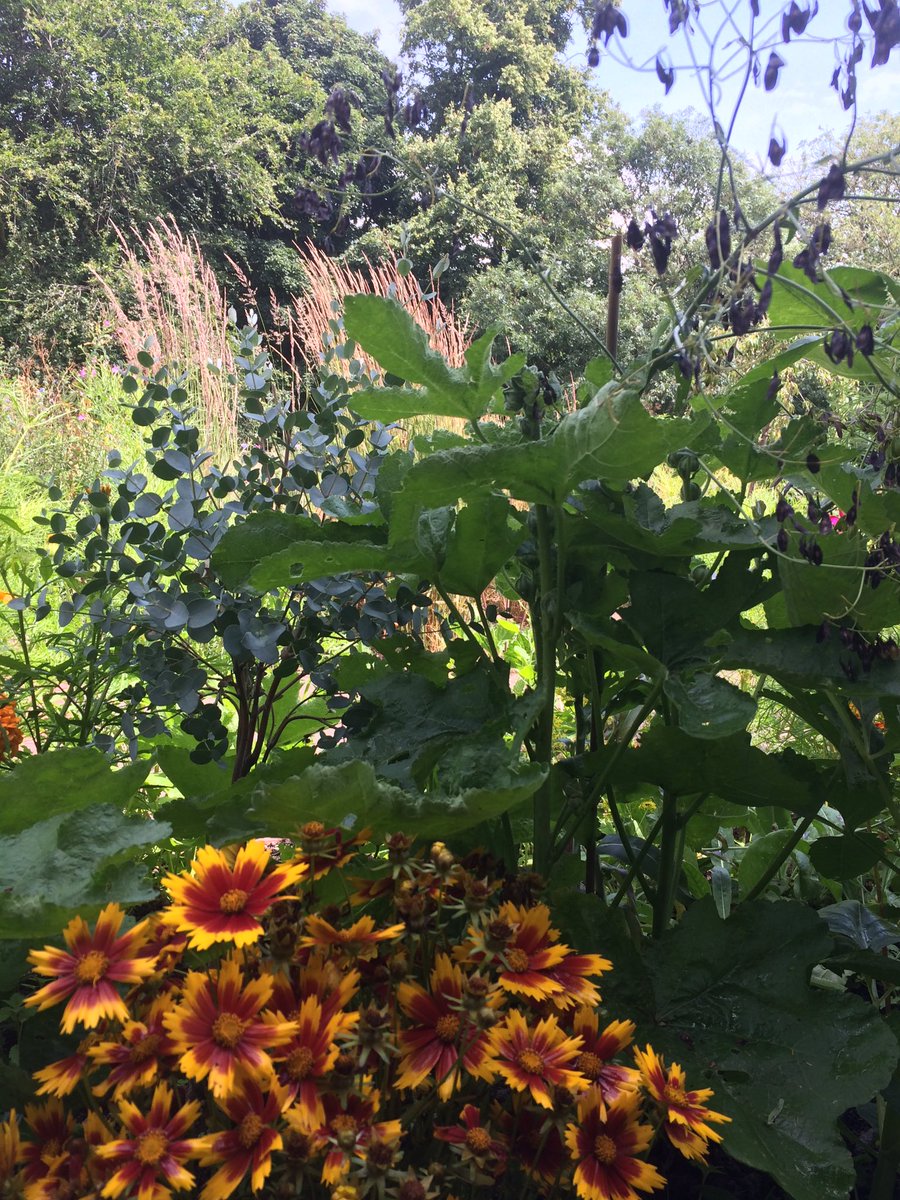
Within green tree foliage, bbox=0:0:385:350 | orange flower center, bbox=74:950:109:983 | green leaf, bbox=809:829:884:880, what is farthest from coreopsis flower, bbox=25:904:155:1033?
green tree foliage, bbox=0:0:385:350

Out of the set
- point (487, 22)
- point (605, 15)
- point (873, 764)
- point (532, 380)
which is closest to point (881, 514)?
point (873, 764)

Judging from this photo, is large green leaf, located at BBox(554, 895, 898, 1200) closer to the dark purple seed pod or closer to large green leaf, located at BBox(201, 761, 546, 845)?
large green leaf, located at BBox(201, 761, 546, 845)

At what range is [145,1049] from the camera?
17.6 inches

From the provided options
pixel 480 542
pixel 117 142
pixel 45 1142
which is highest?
pixel 117 142

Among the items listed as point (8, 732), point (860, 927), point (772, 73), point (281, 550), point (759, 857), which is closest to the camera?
point (772, 73)

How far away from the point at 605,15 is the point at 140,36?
16.7m

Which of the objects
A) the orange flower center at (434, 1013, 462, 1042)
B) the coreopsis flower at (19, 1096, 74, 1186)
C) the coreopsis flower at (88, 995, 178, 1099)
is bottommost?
the coreopsis flower at (19, 1096, 74, 1186)

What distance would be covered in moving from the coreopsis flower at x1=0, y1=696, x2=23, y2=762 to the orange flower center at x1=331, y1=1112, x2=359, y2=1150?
2.67 feet

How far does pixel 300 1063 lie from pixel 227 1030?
4cm

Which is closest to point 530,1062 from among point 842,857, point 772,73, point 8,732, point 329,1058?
point 329,1058

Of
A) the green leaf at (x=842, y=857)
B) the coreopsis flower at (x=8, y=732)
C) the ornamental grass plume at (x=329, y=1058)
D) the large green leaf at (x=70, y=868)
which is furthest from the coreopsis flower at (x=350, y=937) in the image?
the coreopsis flower at (x=8, y=732)

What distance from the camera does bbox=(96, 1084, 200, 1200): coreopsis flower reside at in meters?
0.40

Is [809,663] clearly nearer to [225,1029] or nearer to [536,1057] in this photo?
[536,1057]

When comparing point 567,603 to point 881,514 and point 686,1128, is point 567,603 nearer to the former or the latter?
point 881,514
